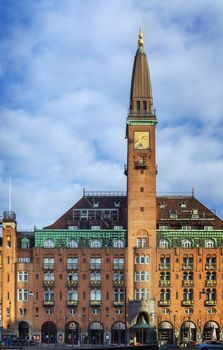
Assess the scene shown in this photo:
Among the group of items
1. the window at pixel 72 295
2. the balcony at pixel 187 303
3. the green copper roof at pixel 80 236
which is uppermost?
the green copper roof at pixel 80 236

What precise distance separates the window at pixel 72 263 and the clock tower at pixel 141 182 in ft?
30.8

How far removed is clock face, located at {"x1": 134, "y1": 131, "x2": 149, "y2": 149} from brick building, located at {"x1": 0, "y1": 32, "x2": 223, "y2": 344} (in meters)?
3.55

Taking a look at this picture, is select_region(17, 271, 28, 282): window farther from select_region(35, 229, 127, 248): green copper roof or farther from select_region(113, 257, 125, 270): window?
select_region(113, 257, 125, 270): window

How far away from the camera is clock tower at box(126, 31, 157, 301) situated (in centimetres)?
15738

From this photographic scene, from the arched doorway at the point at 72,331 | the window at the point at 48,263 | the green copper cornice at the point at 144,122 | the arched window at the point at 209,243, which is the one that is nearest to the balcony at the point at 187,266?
the arched window at the point at 209,243

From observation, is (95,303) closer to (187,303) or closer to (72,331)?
(72,331)

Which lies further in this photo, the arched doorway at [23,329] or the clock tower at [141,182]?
the clock tower at [141,182]

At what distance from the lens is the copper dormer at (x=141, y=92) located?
535ft

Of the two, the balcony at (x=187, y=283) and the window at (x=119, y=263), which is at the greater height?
the window at (x=119, y=263)

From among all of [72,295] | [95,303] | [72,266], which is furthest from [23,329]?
[72,266]

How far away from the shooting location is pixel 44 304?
513 feet

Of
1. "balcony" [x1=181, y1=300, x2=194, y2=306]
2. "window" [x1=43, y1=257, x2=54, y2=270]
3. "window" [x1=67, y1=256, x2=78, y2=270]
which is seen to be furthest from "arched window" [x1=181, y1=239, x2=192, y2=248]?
"window" [x1=43, y1=257, x2=54, y2=270]

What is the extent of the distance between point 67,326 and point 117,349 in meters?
61.8

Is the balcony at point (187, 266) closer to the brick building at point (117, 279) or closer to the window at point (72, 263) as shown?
the brick building at point (117, 279)
